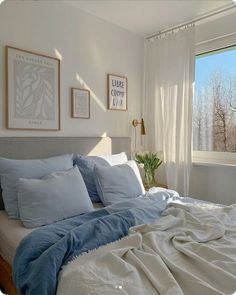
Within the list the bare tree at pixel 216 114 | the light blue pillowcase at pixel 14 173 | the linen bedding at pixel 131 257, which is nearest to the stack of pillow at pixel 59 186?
the light blue pillowcase at pixel 14 173

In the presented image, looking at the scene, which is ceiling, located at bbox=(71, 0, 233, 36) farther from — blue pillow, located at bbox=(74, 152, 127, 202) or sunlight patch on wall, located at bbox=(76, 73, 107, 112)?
blue pillow, located at bbox=(74, 152, 127, 202)

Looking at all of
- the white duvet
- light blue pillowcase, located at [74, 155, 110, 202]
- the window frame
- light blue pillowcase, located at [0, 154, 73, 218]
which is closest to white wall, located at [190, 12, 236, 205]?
the window frame

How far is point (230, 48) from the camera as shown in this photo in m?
2.79

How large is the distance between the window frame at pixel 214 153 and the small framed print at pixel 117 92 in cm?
93

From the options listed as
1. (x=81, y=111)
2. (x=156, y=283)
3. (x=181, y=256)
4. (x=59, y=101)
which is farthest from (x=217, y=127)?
(x=156, y=283)

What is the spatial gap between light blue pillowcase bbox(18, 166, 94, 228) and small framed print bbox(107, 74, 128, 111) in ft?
4.46

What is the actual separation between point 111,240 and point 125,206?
0.46 m

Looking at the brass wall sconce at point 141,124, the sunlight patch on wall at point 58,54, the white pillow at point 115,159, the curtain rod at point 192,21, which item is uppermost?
the curtain rod at point 192,21

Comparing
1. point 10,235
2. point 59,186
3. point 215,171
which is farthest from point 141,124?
point 10,235

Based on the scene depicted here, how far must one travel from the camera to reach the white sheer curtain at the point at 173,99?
2854 millimetres

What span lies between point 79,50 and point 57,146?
3.41 ft

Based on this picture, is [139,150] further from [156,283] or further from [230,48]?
[156,283]

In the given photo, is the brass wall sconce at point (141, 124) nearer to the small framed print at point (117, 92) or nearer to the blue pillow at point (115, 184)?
the small framed print at point (117, 92)

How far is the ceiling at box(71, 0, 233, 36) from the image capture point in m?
2.47
